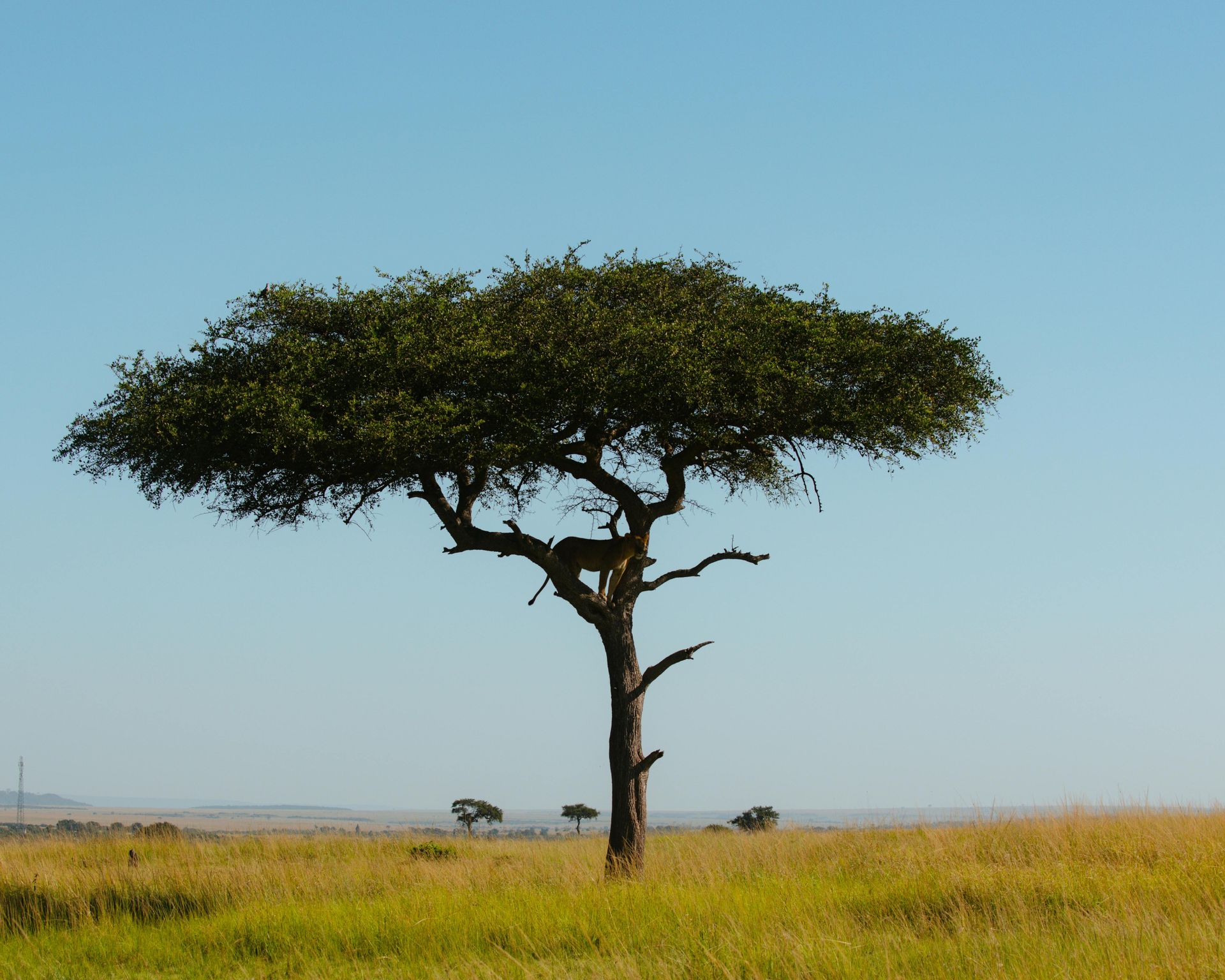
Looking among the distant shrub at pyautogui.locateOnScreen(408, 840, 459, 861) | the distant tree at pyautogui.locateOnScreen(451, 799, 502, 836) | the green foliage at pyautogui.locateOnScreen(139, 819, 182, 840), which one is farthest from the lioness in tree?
the distant tree at pyautogui.locateOnScreen(451, 799, 502, 836)

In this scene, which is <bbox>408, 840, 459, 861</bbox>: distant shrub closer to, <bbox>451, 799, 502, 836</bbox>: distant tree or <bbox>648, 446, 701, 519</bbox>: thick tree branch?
<bbox>648, 446, 701, 519</bbox>: thick tree branch

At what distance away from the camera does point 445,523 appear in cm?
1770

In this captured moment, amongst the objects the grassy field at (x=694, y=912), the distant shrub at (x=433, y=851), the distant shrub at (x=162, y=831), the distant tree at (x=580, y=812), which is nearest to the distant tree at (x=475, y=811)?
the distant tree at (x=580, y=812)

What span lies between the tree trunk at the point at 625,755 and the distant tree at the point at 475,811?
2568cm

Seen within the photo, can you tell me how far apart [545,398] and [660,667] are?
14.7 ft

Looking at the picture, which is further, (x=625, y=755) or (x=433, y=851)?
(x=433, y=851)

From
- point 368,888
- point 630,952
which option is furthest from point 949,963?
point 368,888

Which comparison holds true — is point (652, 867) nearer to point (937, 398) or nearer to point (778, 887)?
point (778, 887)

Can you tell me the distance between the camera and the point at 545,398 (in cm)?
1609

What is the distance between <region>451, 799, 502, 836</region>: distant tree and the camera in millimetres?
41469

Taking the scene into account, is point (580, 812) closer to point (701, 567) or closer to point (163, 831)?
point (163, 831)

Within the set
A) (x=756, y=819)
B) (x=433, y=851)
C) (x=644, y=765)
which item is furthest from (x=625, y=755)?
(x=756, y=819)

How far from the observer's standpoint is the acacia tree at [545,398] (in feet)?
51.3

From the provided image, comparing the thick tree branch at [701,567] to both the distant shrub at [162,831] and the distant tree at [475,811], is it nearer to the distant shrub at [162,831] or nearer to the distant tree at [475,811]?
the distant shrub at [162,831]
